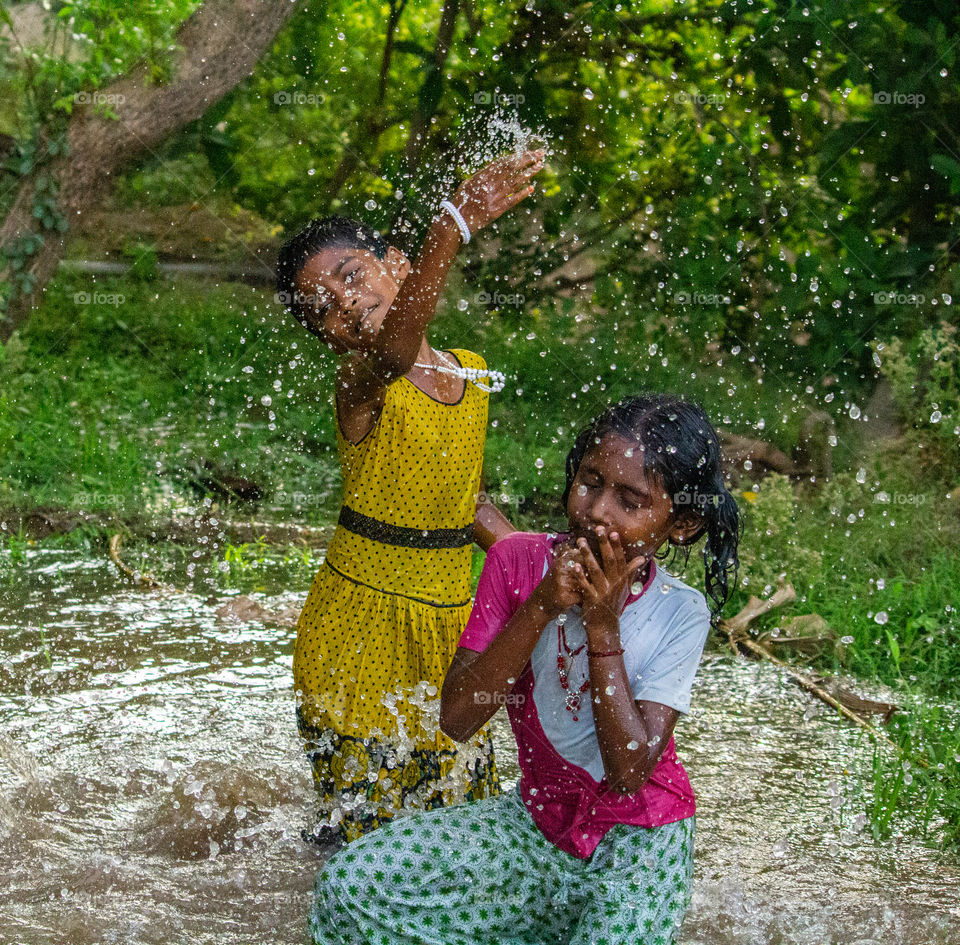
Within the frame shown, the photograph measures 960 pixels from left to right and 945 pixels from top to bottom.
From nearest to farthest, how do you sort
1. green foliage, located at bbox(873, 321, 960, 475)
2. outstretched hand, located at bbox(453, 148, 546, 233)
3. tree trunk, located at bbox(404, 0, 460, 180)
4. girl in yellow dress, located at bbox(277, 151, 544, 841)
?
outstretched hand, located at bbox(453, 148, 546, 233) → girl in yellow dress, located at bbox(277, 151, 544, 841) → green foliage, located at bbox(873, 321, 960, 475) → tree trunk, located at bbox(404, 0, 460, 180)

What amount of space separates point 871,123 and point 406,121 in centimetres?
450

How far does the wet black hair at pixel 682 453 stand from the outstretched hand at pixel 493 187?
51 centimetres

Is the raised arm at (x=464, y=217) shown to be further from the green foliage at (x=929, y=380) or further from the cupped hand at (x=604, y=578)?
the green foliage at (x=929, y=380)

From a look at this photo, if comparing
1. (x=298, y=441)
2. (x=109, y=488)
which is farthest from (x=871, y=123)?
(x=109, y=488)

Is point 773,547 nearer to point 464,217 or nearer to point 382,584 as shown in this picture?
point 382,584

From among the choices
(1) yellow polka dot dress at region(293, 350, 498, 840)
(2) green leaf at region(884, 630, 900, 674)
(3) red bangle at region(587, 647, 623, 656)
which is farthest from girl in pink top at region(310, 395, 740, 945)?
(2) green leaf at region(884, 630, 900, 674)

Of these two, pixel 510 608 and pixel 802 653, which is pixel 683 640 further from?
pixel 802 653

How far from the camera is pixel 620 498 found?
2066 millimetres

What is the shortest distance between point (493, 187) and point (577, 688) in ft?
→ 3.22

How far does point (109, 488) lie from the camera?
6.18 meters

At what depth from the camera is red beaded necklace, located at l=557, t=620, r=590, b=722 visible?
212cm

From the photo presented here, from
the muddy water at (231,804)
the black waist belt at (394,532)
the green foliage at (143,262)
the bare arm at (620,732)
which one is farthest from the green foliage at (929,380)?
the green foliage at (143,262)

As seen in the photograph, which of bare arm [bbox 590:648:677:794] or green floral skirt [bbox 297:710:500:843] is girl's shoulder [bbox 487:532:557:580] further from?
green floral skirt [bbox 297:710:500:843]

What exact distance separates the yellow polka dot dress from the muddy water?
297 mm
